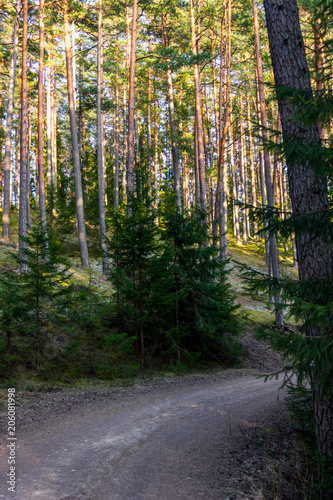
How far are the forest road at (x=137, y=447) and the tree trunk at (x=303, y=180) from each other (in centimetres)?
170

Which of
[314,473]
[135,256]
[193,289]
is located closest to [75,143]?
[135,256]

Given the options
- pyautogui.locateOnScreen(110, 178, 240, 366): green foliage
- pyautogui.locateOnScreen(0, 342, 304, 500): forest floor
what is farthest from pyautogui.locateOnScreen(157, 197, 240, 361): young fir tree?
pyautogui.locateOnScreen(0, 342, 304, 500): forest floor

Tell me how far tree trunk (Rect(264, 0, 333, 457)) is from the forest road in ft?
5.57

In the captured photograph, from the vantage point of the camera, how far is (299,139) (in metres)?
5.03

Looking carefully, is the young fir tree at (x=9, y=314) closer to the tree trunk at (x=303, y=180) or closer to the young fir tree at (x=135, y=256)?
the young fir tree at (x=135, y=256)

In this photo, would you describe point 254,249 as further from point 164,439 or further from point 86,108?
point 164,439

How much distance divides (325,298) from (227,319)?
9115 millimetres

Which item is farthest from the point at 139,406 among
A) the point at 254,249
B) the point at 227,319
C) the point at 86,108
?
the point at 254,249

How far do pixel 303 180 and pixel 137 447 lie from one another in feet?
17.1

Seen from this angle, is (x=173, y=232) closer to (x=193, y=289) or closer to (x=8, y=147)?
(x=193, y=289)

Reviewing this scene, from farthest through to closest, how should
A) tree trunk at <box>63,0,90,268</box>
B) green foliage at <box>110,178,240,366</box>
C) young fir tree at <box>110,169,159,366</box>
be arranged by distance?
tree trunk at <box>63,0,90,268</box>, green foliage at <box>110,178,240,366</box>, young fir tree at <box>110,169,159,366</box>

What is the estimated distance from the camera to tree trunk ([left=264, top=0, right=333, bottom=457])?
5.09m

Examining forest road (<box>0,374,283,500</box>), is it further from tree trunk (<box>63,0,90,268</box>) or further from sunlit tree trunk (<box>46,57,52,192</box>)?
sunlit tree trunk (<box>46,57,52,192</box>)

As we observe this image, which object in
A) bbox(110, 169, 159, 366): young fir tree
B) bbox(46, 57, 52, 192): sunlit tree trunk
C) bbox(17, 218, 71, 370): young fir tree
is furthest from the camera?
bbox(46, 57, 52, 192): sunlit tree trunk
